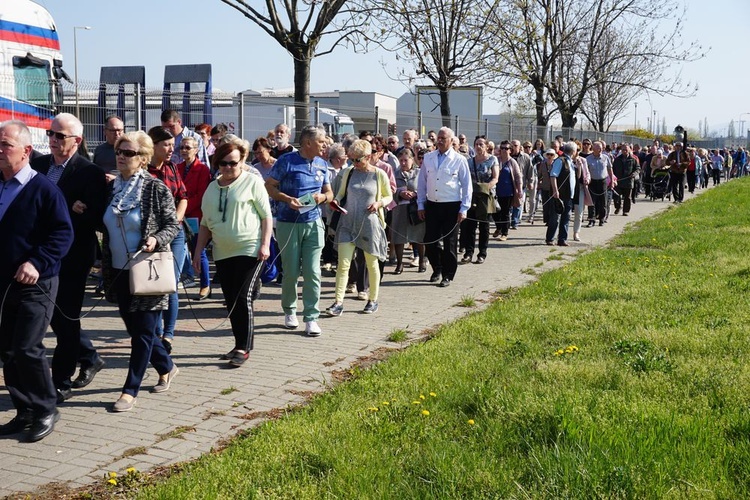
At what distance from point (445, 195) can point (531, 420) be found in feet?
21.5

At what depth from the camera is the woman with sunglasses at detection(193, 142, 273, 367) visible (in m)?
7.31

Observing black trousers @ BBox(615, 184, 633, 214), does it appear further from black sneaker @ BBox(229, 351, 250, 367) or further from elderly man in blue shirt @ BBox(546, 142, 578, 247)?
black sneaker @ BBox(229, 351, 250, 367)

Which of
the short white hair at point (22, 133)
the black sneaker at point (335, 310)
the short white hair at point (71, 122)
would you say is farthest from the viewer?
the black sneaker at point (335, 310)

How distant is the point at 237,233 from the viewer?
287 inches

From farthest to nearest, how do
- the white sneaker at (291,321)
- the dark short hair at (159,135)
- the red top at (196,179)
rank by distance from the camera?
the red top at (196,179) → the white sneaker at (291,321) → the dark short hair at (159,135)

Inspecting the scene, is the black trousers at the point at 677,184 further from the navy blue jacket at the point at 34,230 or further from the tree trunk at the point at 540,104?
the navy blue jacket at the point at 34,230

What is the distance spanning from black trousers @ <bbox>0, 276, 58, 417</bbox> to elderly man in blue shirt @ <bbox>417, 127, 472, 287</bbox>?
6.80m

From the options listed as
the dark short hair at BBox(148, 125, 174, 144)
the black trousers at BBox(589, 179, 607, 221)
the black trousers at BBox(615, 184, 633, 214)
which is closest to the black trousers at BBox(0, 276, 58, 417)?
the dark short hair at BBox(148, 125, 174, 144)

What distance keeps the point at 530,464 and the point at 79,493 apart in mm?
2331

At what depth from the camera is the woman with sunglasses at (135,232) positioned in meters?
6.09

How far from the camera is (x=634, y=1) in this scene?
36312 mm

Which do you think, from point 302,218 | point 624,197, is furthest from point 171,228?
point 624,197

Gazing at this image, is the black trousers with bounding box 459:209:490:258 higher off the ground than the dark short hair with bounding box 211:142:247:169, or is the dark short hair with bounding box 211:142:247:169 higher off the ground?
the dark short hair with bounding box 211:142:247:169

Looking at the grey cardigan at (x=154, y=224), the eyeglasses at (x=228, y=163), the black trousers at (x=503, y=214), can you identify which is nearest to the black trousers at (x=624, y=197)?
the black trousers at (x=503, y=214)
